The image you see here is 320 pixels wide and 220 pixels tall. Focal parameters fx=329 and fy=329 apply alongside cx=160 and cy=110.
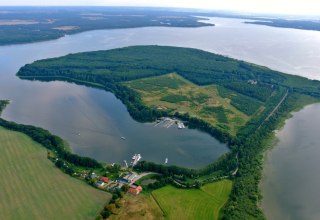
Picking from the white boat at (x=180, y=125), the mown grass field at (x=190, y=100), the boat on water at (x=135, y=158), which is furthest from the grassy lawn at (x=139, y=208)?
the mown grass field at (x=190, y=100)

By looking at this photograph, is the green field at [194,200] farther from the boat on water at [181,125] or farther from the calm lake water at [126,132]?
the boat on water at [181,125]

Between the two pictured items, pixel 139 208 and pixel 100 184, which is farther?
pixel 100 184

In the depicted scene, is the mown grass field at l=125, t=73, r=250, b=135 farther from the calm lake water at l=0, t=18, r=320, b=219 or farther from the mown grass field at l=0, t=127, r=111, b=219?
the mown grass field at l=0, t=127, r=111, b=219

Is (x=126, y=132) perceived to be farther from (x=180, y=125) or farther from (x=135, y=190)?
(x=135, y=190)

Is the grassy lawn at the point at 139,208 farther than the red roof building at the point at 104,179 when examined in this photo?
No

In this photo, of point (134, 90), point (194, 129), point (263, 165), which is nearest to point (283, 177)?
point (263, 165)

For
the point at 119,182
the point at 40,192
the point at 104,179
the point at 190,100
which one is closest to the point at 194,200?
the point at 119,182
